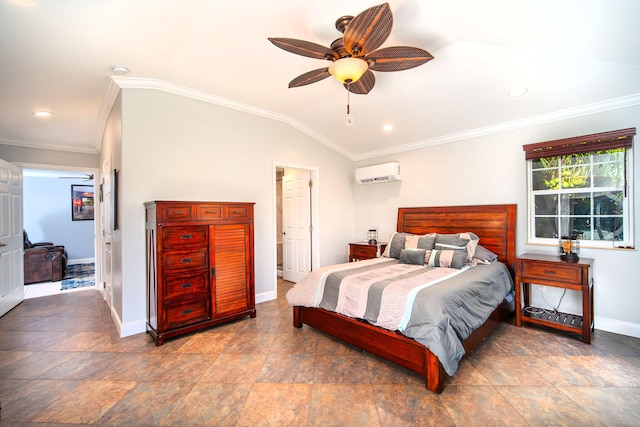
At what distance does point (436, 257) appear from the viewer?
11.2 feet

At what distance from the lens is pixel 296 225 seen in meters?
5.21

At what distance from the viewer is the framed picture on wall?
758cm

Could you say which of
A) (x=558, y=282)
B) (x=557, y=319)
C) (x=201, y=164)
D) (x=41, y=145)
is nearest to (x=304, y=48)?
(x=201, y=164)

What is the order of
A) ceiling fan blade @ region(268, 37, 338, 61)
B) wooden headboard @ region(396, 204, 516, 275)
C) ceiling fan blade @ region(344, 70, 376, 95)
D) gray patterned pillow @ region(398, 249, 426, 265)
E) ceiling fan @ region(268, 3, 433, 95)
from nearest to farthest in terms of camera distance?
ceiling fan @ region(268, 3, 433, 95), ceiling fan blade @ region(268, 37, 338, 61), ceiling fan blade @ region(344, 70, 376, 95), gray patterned pillow @ region(398, 249, 426, 265), wooden headboard @ region(396, 204, 516, 275)

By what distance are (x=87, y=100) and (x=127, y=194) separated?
1419mm

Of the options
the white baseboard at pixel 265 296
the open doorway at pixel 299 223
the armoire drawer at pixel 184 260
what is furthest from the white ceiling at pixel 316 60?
the white baseboard at pixel 265 296

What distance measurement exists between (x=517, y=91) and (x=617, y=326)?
2633 millimetres

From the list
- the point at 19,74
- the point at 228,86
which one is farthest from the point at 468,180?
the point at 19,74

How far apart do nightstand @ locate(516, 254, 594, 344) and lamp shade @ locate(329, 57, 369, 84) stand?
272 centimetres

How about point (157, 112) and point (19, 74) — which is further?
point (157, 112)

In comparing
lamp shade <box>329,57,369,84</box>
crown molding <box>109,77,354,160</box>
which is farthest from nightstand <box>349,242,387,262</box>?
lamp shade <box>329,57,369,84</box>

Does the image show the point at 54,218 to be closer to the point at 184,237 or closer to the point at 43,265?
the point at 43,265

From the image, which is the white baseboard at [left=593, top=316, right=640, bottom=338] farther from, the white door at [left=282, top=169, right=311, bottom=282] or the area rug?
the area rug

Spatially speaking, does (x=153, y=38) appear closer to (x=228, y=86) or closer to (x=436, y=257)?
(x=228, y=86)
